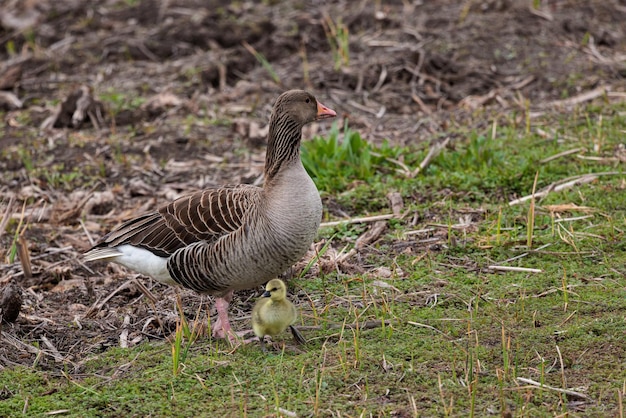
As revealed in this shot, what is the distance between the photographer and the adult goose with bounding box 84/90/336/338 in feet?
19.3

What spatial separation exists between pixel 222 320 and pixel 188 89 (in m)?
5.88

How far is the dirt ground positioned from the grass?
36.4 inches

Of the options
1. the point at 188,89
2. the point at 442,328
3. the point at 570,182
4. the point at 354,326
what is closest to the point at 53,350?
the point at 354,326

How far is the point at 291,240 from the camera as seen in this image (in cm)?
584

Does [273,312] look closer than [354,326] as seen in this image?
Yes

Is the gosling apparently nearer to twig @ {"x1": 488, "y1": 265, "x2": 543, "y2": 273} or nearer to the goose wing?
the goose wing

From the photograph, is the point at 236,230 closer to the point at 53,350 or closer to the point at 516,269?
the point at 53,350

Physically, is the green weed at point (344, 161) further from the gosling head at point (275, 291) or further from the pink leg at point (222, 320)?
the gosling head at point (275, 291)

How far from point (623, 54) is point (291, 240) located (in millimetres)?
7127

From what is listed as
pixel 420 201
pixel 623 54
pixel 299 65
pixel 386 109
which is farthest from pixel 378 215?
pixel 623 54

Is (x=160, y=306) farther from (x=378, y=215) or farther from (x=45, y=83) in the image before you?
(x=45, y=83)

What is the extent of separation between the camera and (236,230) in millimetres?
6031

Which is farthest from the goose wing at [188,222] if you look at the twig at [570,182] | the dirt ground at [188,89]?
the twig at [570,182]

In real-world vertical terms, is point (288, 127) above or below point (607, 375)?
above
